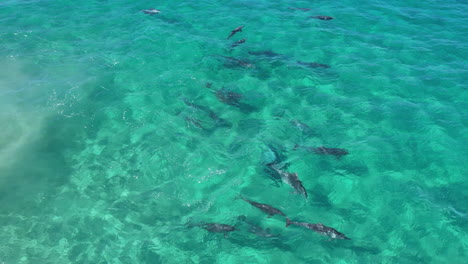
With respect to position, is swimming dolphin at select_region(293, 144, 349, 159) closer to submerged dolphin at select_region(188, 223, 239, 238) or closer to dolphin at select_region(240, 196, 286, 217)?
dolphin at select_region(240, 196, 286, 217)

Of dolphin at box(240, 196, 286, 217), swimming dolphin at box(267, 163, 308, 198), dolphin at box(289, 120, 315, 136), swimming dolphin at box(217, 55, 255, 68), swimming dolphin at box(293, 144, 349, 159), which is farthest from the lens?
swimming dolphin at box(217, 55, 255, 68)

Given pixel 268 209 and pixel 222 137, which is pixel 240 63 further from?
pixel 268 209

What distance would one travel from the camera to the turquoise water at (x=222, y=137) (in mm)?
12031

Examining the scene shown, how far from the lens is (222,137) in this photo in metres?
15.7

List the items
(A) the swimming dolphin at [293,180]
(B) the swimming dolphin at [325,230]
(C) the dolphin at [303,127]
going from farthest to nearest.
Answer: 1. (C) the dolphin at [303,127]
2. (A) the swimming dolphin at [293,180]
3. (B) the swimming dolphin at [325,230]

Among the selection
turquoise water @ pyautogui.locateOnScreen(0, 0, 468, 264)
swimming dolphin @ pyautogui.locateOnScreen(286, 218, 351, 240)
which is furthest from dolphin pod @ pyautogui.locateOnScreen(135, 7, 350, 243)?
turquoise water @ pyautogui.locateOnScreen(0, 0, 468, 264)

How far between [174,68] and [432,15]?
20.8 m

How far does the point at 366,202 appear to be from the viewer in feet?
43.9

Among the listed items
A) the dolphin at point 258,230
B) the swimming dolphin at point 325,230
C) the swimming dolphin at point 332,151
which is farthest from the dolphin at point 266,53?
the swimming dolphin at point 325,230

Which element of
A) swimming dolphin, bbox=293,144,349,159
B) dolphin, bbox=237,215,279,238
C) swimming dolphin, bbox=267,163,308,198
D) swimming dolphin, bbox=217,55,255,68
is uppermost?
swimming dolphin, bbox=217,55,255,68

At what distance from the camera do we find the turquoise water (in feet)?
39.5

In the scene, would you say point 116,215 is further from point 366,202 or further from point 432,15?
point 432,15

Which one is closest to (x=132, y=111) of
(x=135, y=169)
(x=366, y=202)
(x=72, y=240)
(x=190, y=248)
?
(x=135, y=169)

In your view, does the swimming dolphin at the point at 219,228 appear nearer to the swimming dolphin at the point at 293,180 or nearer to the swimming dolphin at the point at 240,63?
the swimming dolphin at the point at 293,180
